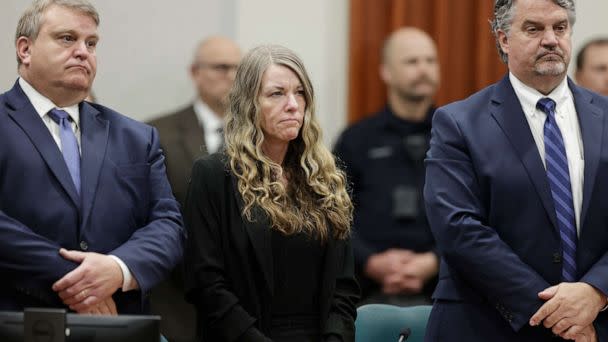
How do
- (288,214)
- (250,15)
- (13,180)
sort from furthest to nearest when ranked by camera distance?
(250,15) → (288,214) → (13,180)

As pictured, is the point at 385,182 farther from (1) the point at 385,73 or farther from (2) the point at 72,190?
(2) the point at 72,190

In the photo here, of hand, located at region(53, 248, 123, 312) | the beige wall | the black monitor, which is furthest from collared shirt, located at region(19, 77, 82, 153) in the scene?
the beige wall

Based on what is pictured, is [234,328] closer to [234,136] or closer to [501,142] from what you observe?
[234,136]

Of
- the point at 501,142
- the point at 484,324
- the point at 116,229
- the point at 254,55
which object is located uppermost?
the point at 254,55

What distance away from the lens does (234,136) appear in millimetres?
4133

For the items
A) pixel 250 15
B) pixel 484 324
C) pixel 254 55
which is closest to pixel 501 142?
pixel 484 324

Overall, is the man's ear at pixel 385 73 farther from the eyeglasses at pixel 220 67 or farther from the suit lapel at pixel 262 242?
the suit lapel at pixel 262 242

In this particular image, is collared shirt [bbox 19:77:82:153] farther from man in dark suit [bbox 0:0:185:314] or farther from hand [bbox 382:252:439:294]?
hand [bbox 382:252:439:294]

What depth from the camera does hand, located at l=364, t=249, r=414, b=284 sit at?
5816 millimetres

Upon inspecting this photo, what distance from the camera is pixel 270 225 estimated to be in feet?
13.0

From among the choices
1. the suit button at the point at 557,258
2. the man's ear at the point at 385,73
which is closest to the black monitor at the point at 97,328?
the suit button at the point at 557,258

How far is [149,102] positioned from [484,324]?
3.22m

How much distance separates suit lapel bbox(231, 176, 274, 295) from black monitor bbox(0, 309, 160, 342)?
2.51ft

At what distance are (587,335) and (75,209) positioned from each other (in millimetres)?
1744
